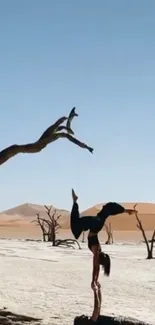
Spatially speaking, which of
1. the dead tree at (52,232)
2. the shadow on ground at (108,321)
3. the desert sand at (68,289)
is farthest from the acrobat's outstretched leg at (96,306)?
the dead tree at (52,232)

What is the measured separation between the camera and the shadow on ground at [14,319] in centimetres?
943

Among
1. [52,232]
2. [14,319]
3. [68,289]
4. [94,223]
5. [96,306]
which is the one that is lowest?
[14,319]

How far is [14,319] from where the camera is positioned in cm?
971

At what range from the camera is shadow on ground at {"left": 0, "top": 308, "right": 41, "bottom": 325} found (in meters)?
9.43

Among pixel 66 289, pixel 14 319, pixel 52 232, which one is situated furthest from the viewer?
pixel 52 232

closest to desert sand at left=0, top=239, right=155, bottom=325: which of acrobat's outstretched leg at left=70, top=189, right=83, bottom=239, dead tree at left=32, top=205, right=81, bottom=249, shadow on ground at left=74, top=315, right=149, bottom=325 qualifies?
shadow on ground at left=74, top=315, right=149, bottom=325

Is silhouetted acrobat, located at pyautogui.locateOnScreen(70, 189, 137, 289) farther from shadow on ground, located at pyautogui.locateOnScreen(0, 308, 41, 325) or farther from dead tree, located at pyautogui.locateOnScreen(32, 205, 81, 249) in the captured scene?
dead tree, located at pyautogui.locateOnScreen(32, 205, 81, 249)

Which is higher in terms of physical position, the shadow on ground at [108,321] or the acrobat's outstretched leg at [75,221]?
the acrobat's outstretched leg at [75,221]

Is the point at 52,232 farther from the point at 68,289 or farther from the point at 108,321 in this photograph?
the point at 108,321

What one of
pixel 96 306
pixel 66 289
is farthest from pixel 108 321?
pixel 66 289

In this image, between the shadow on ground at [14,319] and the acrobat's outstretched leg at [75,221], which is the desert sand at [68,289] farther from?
the acrobat's outstretched leg at [75,221]

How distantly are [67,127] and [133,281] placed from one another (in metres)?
9.78

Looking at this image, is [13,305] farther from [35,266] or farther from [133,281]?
[35,266]

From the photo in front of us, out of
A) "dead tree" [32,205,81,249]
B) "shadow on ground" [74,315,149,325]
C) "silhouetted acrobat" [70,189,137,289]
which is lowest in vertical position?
"shadow on ground" [74,315,149,325]
